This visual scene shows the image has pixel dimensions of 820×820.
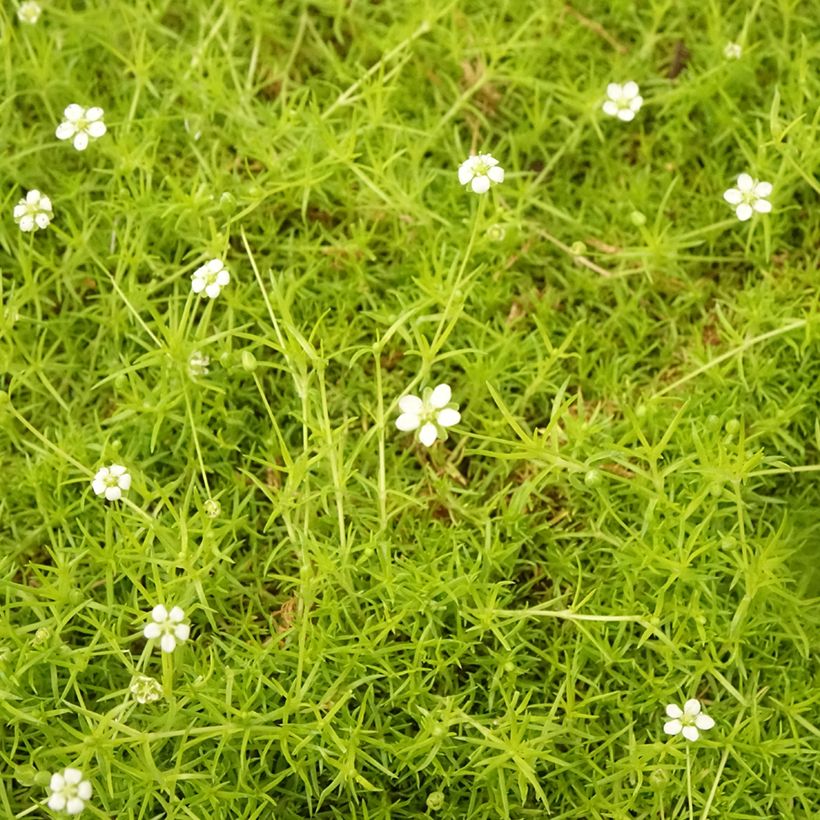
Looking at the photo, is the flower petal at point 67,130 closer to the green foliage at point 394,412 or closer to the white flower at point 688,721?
the green foliage at point 394,412

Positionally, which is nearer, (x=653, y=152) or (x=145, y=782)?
(x=145, y=782)

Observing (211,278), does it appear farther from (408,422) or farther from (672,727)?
(672,727)

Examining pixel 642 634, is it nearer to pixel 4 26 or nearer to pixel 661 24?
pixel 661 24

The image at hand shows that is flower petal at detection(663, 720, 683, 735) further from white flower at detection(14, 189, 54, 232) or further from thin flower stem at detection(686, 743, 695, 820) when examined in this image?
white flower at detection(14, 189, 54, 232)

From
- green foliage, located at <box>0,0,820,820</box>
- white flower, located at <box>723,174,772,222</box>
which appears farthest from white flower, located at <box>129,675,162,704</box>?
white flower, located at <box>723,174,772,222</box>

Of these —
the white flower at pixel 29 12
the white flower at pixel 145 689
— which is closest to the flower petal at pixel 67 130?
the white flower at pixel 29 12

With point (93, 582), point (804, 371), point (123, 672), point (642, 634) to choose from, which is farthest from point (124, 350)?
point (804, 371)
